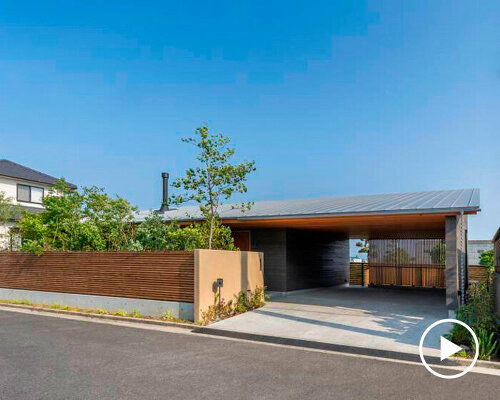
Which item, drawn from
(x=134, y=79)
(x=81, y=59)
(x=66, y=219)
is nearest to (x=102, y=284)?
(x=66, y=219)

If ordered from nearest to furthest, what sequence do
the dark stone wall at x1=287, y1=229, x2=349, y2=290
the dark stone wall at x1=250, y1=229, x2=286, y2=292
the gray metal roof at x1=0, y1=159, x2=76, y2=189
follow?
the dark stone wall at x1=250, y1=229, x2=286, y2=292 → the dark stone wall at x1=287, y1=229, x2=349, y2=290 → the gray metal roof at x1=0, y1=159, x2=76, y2=189

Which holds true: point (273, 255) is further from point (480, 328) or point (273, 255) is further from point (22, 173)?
point (22, 173)

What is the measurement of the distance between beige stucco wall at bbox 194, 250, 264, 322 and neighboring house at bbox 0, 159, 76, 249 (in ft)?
59.9

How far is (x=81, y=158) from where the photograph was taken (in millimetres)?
28266

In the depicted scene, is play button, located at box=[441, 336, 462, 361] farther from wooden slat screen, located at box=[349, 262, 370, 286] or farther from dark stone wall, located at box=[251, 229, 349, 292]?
wooden slat screen, located at box=[349, 262, 370, 286]

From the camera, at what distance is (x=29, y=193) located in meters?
25.9

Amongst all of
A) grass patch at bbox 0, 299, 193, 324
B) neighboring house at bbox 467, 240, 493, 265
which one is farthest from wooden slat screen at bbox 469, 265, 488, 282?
grass patch at bbox 0, 299, 193, 324

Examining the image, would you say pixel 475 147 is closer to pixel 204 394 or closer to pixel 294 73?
pixel 294 73

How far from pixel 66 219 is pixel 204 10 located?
1106 centimetres

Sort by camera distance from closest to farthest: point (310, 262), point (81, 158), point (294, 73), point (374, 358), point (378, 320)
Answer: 1. point (374, 358)
2. point (378, 320)
3. point (310, 262)
4. point (294, 73)
5. point (81, 158)

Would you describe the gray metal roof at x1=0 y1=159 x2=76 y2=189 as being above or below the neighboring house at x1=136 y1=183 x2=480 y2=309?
above

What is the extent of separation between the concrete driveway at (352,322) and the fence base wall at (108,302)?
1158 millimetres

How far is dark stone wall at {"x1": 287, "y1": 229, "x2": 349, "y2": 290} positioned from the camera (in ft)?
48.1

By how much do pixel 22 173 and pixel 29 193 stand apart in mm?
1462
